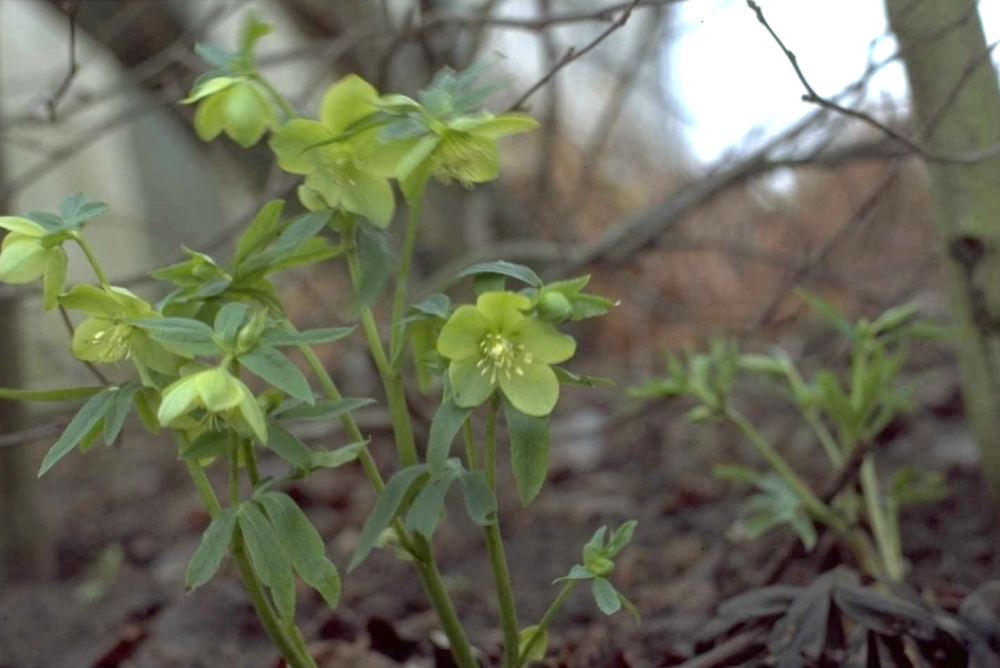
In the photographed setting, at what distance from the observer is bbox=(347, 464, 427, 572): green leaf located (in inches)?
26.6

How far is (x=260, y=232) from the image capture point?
0.74m

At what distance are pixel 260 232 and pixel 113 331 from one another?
Result: 116mm

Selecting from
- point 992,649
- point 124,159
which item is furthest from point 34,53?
point 992,649

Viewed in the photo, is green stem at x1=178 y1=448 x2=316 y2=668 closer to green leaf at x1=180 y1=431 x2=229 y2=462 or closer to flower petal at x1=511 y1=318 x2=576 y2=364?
green leaf at x1=180 y1=431 x2=229 y2=462

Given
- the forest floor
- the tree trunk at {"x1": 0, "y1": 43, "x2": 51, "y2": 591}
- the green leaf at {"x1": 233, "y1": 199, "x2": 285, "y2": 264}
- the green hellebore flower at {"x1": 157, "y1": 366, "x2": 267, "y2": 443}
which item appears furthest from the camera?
the tree trunk at {"x1": 0, "y1": 43, "x2": 51, "y2": 591}

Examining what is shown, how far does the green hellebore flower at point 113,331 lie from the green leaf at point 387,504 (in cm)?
16

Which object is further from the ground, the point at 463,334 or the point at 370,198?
the point at 370,198

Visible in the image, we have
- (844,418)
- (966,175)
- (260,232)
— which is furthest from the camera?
(966,175)

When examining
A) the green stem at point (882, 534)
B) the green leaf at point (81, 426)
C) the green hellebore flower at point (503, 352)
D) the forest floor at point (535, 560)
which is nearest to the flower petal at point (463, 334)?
the green hellebore flower at point (503, 352)

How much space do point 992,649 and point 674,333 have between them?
183 cm

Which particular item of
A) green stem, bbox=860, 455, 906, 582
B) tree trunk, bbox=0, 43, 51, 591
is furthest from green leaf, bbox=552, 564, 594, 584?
tree trunk, bbox=0, 43, 51, 591

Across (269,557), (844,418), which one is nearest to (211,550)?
(269,557)

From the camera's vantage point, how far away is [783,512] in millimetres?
1058

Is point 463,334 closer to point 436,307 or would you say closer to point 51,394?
point 436,307
